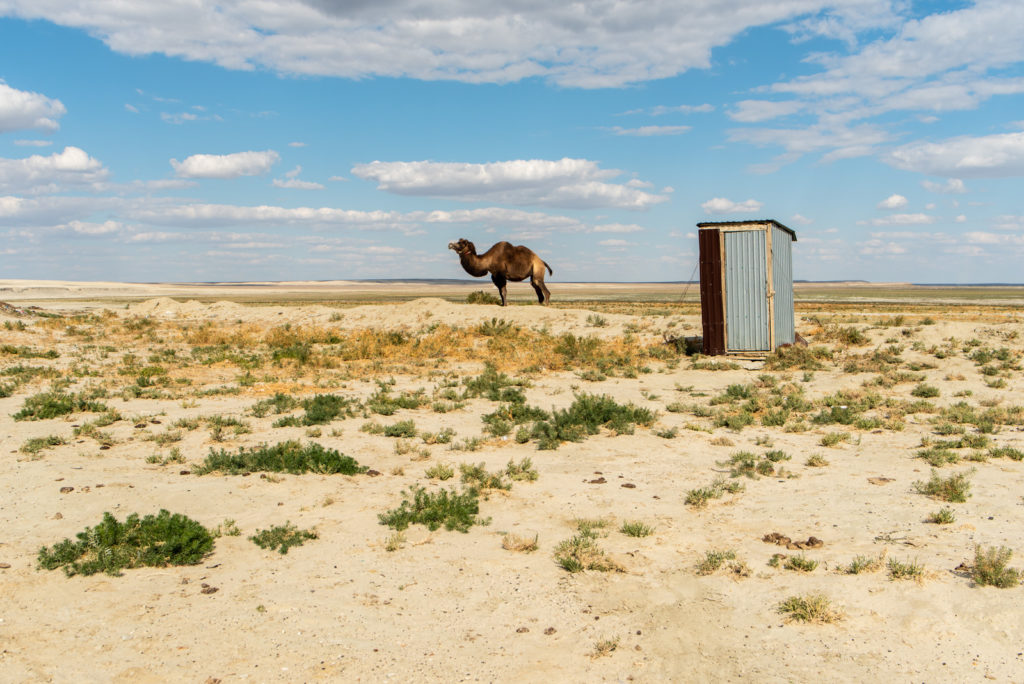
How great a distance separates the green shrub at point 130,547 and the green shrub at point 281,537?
43 cm

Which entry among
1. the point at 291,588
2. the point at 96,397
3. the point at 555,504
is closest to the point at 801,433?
the point at 555,504

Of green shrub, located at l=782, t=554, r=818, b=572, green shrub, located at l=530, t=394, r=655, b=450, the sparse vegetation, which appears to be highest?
green shrub, located at l=530, t=394, r=655, b=450

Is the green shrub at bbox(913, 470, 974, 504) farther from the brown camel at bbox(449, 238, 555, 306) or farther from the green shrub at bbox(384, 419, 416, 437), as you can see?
the brown camel at bbox(449, 238, 555, 306)

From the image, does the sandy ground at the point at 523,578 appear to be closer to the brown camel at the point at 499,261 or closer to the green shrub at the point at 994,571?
the green shrub at the point at 994,571

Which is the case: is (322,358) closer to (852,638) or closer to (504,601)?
(504,601)

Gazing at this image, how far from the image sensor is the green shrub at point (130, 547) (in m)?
5.95

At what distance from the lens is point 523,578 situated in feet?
19.4

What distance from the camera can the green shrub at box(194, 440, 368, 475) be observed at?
8.53 m

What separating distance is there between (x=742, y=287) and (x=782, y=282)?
158 cm

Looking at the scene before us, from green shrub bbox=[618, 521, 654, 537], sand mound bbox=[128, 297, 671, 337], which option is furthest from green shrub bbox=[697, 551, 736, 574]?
sand mound bbox=[128, 297, 671, 337]

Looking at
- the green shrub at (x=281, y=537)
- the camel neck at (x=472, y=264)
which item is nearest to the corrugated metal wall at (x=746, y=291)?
the camel neck at (x=472, y=264)

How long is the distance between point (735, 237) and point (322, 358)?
10954mm

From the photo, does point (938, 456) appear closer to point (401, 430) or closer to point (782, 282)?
point (401, 430)

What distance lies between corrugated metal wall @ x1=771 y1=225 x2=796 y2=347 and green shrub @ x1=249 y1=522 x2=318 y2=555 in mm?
13689
